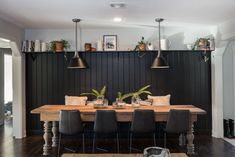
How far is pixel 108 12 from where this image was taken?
479 centimetres

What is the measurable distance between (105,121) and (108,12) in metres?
1.92

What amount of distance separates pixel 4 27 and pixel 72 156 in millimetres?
3986

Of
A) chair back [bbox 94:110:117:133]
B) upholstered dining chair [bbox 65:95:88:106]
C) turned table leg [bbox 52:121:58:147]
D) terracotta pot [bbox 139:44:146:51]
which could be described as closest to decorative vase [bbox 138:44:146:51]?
terracotta pot [bbox 139:44:146:51]

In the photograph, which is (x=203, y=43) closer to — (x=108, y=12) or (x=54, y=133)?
(x=108, y=12)

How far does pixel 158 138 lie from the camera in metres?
6.17

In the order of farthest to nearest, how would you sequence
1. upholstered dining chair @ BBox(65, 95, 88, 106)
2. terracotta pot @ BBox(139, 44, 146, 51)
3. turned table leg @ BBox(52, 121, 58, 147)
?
terracotta pot @ BBox(139, 44, 146, 51) → upholstered dining chair @ BBox(65, 95, 88, 106) → turned table leg @ BBox(52, 121, 58, 147)

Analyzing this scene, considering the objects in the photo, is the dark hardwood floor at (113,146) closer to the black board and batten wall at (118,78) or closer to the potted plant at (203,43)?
the black board and batten wall at (118,78)

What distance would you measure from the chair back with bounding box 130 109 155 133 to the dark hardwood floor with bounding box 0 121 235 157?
808 mm

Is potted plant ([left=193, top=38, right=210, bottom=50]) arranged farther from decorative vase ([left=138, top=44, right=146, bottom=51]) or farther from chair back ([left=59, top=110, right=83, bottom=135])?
chair back ([left=59, top=110, right=83, bottom=135])

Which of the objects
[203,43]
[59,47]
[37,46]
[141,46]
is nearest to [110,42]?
[141,46]

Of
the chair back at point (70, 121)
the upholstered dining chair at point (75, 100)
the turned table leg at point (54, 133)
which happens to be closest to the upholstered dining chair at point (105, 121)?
the chair back at point (70, 121)

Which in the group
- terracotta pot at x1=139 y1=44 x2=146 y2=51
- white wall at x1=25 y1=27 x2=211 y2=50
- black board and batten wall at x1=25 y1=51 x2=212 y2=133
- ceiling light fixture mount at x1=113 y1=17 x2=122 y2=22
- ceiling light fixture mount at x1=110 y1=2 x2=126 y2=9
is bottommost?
black board and batten wall at x1=25 y1=51 x2=212 y2=133

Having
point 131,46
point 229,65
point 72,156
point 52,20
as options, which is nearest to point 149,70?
point 131,46

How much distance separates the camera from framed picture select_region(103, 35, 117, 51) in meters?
6.34
